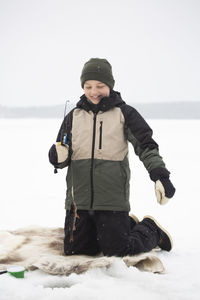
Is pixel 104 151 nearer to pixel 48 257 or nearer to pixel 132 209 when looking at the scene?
pixel 48 257

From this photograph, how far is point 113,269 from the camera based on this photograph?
2.25 metres

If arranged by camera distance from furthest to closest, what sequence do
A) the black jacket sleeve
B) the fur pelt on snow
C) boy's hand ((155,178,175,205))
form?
the black jacket sleeve, boy's hand ((155,178,175,205)), the fur pelt on snow

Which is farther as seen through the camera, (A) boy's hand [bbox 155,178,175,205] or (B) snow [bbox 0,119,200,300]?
(A) boy's hand [bbox 155,178,175,205]

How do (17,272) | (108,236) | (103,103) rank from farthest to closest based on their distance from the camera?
(103,103) < (108,236) < (17,272)

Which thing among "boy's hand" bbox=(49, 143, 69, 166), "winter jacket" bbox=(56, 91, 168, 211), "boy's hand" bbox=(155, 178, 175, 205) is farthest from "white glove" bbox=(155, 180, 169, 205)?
"boy's hand" bbox=(49, 143, 69, 166)

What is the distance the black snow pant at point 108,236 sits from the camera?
2.59 meters

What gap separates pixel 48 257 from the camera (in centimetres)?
244

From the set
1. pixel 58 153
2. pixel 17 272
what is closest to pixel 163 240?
pixel 58 153

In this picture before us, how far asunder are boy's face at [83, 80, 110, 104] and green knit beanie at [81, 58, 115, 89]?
0.03m

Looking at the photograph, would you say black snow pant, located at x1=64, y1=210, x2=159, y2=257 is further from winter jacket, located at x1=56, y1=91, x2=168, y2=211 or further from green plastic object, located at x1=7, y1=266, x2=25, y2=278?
green plastic object, located at x1=7, y1=266, x2=25, y2=278

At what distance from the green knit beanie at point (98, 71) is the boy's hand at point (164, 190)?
850 mm

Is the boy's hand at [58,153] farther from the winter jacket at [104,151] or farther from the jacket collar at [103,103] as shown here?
the jacket collar at [103,103]

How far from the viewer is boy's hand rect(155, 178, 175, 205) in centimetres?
241

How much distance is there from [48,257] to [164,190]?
84 centimetres
